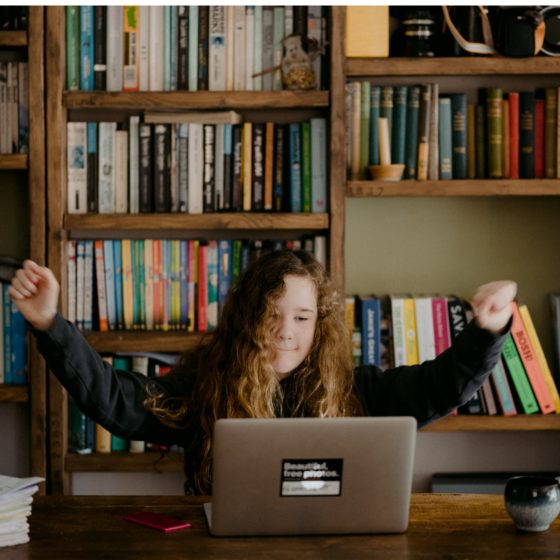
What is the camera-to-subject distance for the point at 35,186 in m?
2.64

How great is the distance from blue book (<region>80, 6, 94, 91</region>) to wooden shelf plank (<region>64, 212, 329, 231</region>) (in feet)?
1.30

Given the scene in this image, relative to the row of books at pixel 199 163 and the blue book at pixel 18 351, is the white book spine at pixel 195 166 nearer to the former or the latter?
the row of books at pixel 199 163

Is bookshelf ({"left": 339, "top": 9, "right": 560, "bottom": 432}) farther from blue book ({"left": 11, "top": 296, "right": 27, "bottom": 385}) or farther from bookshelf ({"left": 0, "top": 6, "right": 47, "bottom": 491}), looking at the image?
blue book ({"left": 11, "top": 296, "right": 27, "bottom": 385})

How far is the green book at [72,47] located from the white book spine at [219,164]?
0.44 m

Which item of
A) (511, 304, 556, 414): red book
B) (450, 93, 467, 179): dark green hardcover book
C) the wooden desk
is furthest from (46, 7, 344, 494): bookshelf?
the wooden desk

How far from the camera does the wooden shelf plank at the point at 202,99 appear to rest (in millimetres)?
2643

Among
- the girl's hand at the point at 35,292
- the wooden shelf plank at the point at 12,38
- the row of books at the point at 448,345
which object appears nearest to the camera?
the girl's hand at the point at 35,292

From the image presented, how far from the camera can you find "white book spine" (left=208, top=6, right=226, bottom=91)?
2.70 metres

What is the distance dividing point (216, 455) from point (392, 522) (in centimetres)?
34

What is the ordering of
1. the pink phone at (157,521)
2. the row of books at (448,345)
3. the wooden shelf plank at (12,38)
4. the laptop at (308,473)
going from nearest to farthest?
the laptop at (308,473), the pink phone at (157,521), the wooden shelf plank at (12,38), the row of books at (448,345)

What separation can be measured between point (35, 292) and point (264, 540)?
2.19 feet

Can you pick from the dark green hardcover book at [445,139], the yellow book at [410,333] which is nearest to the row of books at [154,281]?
the yellow book at [410,333]

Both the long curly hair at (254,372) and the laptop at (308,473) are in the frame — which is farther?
the long curly hair at (254,372)

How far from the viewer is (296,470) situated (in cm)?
150
